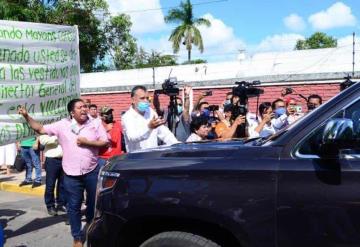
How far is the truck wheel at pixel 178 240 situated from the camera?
316 cm

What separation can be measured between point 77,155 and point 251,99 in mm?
7647

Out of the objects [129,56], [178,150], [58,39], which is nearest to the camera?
[178,150]

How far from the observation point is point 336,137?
8.91 feet

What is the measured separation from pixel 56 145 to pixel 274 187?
5.41 m

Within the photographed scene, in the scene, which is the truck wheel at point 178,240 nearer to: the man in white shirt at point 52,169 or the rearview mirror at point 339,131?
the rearview mirror at point 339,131

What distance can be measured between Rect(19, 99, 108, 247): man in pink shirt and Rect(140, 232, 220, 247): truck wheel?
2.62 meters

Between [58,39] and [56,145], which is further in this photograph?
[56,145]

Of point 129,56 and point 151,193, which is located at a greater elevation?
point 129,56

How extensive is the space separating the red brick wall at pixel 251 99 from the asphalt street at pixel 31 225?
5.90m

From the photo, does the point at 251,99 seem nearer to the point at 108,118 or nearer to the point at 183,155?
the point at 108,118

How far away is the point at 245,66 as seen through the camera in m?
23.7

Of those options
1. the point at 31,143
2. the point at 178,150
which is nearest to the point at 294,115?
the point at 178,150

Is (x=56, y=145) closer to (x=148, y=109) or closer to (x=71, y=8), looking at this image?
(x=148, y=109)

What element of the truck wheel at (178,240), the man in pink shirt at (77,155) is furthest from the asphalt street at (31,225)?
the truck wheel at (178,240)
